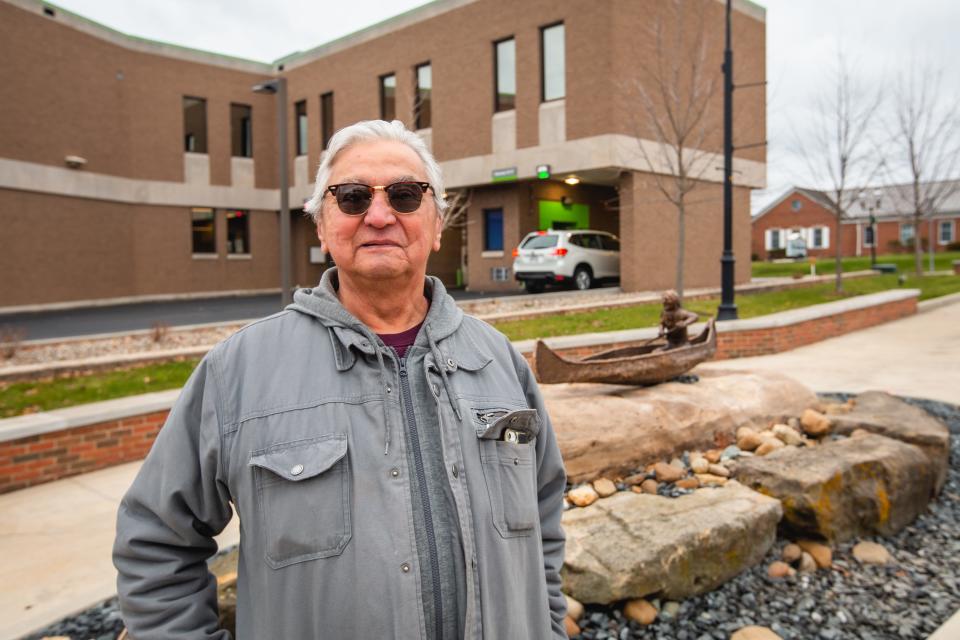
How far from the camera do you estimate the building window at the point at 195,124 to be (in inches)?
1065

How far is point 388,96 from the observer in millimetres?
25109

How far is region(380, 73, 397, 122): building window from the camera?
2489cm

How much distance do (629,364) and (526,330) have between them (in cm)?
622

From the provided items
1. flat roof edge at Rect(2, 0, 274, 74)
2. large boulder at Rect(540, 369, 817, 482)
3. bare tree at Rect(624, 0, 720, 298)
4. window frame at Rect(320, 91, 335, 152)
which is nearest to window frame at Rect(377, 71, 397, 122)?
window frame at Rect(320, 91, 335, 152)

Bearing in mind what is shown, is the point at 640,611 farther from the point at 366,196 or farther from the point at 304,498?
the point at 366,196

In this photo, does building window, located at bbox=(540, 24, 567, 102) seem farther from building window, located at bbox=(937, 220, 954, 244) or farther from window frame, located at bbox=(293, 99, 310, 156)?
building window, located at bbox=(937, 220, 954, 244)

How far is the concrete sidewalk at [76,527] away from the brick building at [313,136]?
1048cm

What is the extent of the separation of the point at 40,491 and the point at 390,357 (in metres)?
5.31

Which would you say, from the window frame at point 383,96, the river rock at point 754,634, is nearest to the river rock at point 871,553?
the river rock at point 754,634

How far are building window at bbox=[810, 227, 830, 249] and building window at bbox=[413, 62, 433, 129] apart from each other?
46.8 meters

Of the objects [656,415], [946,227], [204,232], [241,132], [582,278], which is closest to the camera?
[656,415]

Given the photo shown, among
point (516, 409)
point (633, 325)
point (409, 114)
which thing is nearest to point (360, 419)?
point (516, 409)

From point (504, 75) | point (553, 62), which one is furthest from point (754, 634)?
point (504, 75)

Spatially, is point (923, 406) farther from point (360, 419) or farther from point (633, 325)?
point (360, 419)
